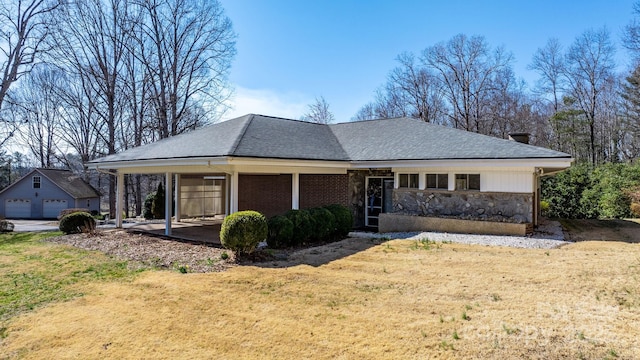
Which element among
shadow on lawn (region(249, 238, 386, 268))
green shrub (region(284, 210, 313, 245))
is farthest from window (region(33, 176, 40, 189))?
shadow on lawn (region(249, 238, 386, 268))

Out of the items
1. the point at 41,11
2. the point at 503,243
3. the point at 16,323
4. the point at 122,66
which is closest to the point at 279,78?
the point at 122,66

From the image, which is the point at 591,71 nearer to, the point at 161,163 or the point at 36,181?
the point at 161,163

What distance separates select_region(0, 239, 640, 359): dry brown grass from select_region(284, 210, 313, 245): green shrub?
2.33m

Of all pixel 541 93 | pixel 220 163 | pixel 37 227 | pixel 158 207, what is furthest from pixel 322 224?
pixel 541 93

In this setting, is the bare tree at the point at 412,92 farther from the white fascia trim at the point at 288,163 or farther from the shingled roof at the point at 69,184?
the shingled roof at the point at 69,184

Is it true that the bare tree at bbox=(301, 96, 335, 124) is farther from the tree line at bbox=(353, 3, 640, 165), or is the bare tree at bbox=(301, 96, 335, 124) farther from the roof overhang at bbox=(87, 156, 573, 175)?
the roof overhang at bbox=(87, 156, 573, 175)

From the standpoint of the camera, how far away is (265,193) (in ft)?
53.5

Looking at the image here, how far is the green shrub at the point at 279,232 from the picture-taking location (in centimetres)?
963

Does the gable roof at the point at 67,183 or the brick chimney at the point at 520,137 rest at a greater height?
the brick chimney at the point at 520,137

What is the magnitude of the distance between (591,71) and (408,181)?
24.6m

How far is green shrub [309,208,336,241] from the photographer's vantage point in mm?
10539

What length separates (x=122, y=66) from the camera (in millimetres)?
26109

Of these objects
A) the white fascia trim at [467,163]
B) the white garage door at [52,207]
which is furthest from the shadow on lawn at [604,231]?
the white garage door at [52,207]

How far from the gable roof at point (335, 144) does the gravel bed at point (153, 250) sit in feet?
8.67
